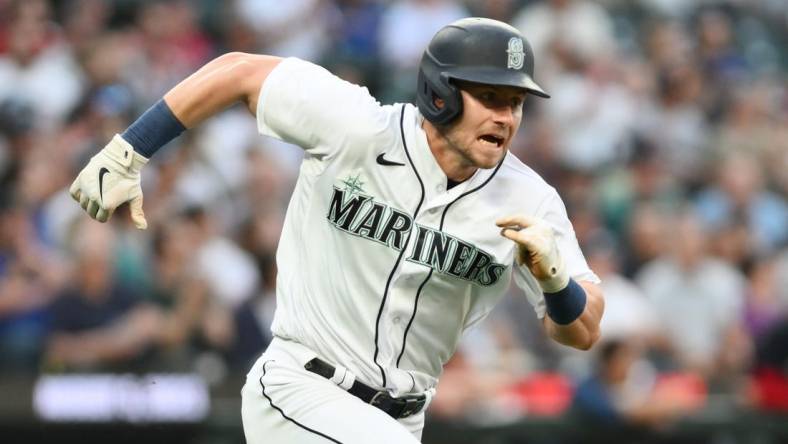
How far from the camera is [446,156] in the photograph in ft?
16.6

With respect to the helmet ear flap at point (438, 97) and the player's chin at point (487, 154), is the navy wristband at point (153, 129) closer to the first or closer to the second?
the helmet ear flap at point (438, 97)

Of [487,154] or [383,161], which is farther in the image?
[383,161]

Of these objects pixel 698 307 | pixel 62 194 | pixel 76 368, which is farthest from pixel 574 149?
pixel 76 368

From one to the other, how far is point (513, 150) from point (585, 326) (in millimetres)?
6690

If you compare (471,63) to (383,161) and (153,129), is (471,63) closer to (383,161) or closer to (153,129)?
(383,161)

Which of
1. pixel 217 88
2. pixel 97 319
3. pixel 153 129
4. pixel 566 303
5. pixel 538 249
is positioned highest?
pixel 217 88

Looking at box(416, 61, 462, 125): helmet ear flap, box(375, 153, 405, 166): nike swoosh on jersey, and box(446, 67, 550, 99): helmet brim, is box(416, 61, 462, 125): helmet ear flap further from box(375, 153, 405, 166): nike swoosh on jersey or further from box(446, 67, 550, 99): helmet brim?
box(375, 153, 405, 166): nike swoosh on jersey

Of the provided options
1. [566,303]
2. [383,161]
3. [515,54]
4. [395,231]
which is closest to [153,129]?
[383,161]

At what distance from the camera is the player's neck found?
505 cm

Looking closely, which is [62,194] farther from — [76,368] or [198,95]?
[198,95]

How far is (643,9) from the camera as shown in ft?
46.8

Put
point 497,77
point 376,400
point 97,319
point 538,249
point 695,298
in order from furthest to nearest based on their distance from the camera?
point 695,298
point 97,319
point 376,400
point 497,77
point 538,249

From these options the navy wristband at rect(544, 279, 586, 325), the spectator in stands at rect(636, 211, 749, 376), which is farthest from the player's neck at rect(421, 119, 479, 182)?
the spectator in stands at rect(636, 211, 749, 376)

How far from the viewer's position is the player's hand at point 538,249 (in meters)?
4.62
